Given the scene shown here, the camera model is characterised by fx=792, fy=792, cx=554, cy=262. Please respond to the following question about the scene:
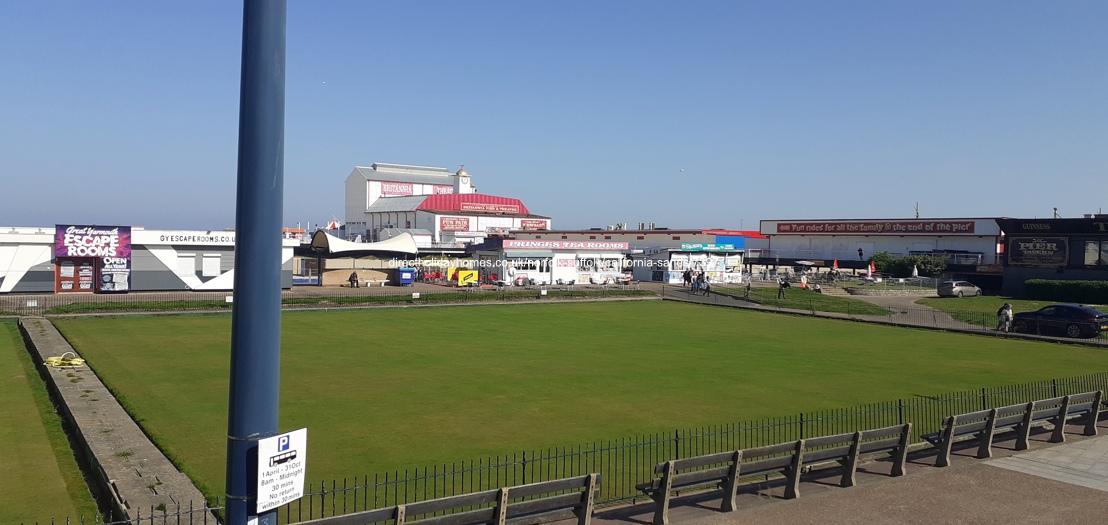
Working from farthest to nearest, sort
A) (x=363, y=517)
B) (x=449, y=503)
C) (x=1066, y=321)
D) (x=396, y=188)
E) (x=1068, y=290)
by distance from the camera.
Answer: (x=396, y=188) < (x=1068, y=290) < (x=1066, y=321) < (x=449, y=503) < (x=363, y=517)

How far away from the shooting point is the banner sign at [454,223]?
3556 inches

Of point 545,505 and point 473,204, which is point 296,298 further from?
point 473,204

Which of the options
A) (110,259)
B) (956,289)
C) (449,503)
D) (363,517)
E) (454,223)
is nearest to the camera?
(363,517)

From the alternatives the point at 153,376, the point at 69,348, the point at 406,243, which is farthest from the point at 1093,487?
the point at 406,243

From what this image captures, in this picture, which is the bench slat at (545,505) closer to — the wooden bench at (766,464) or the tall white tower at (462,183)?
the wooden bench at (766,464)

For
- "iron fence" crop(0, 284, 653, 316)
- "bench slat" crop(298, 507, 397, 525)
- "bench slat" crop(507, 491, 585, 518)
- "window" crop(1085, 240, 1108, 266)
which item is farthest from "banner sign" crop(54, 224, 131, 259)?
"window" crop(1085, 240, 1108, 266)

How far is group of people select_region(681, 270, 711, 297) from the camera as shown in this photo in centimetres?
5991

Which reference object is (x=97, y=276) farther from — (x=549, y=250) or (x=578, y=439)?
(x=578, y=439)

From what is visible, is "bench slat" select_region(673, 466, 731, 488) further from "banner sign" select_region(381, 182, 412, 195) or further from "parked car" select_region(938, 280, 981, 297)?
"banner sign" select_region(381, 182, 412, 195)

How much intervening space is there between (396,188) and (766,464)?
334 feet

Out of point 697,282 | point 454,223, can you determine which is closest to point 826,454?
point 697,282

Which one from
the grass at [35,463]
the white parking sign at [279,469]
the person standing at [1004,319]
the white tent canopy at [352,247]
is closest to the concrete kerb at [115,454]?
the grass at [35,463]

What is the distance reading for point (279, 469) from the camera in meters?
4.99

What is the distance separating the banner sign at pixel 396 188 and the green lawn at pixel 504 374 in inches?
2741
